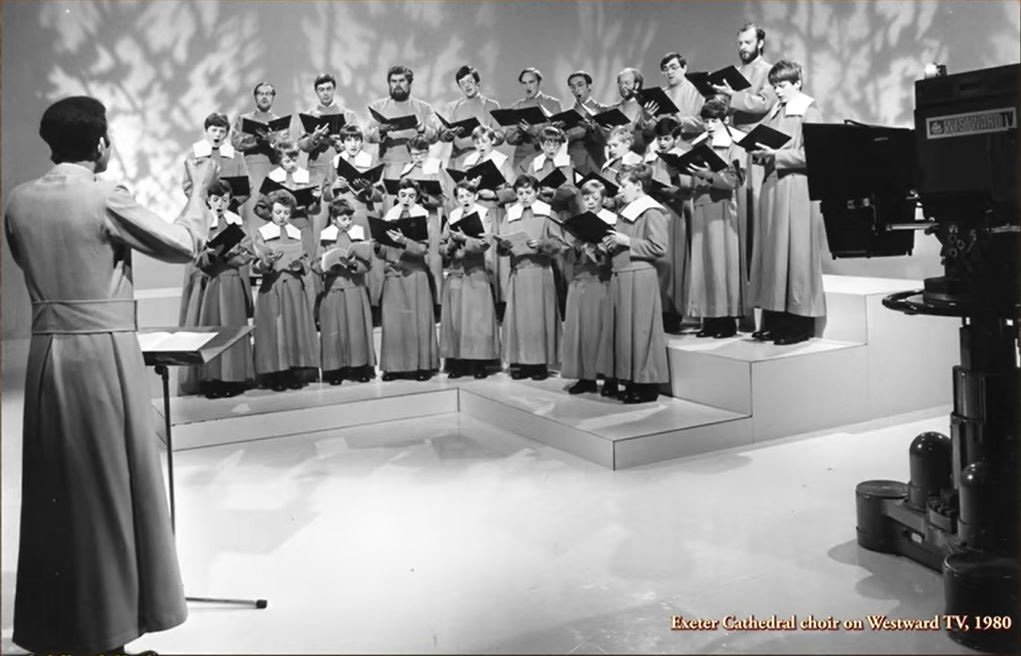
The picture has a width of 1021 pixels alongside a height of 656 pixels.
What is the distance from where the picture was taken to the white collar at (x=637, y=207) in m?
5.32

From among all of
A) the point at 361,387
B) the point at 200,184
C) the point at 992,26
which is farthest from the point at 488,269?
the point at 200,184

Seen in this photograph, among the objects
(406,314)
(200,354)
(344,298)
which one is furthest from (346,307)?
(200,354)

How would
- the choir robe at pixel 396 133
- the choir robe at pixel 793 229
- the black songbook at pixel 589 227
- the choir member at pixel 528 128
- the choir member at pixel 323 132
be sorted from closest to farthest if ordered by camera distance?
the black songbook at pixel 589 227
the choir robe at pixel 793 229
the choir member at pixel 528 128
the choir member at pixel 323 132
the choir robe at pixel 396 133

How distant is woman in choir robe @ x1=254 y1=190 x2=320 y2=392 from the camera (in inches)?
251

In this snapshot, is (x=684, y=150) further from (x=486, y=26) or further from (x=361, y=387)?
(x=486, y=26)

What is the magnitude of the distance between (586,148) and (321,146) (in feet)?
6.38

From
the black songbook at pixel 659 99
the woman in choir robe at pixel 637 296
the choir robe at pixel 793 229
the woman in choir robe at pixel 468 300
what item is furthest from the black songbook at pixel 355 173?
the choir robe at pixel 793 229

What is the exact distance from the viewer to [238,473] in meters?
4.95

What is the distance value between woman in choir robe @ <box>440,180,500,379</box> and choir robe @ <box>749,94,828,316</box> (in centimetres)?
183

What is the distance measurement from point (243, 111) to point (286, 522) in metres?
6.17

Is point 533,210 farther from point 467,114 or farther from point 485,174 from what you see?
point 467,114

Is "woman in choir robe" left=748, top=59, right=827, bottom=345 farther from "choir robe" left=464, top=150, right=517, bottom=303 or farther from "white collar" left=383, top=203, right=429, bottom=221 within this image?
"white collar" left=383, top=203, right=429, bottom=221

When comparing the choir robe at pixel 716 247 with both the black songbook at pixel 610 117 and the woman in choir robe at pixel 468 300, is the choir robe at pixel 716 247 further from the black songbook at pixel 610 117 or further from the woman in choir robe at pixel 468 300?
the woman in choir robe at pixel 468 300

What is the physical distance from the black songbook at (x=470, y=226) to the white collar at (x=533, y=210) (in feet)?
0.65
